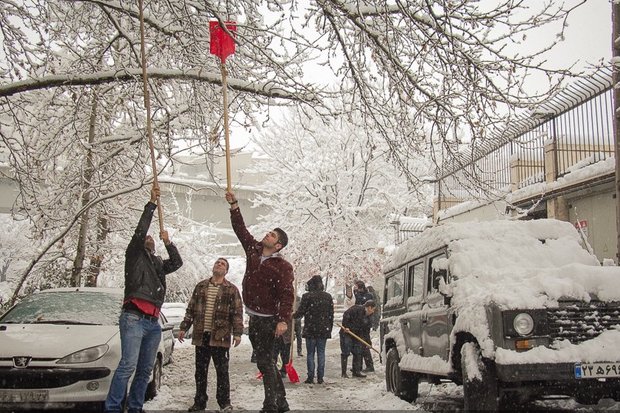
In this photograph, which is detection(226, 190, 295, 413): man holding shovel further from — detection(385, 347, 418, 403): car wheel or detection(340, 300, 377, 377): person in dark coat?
detection(340, 300, 377, 377): person in dark coat

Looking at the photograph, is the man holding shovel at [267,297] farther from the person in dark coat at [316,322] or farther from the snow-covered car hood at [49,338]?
the person in dark coat at [316,322]

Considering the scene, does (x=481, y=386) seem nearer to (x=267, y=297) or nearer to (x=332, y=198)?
(x=267, y=297)

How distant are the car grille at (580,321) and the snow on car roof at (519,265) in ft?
0.33

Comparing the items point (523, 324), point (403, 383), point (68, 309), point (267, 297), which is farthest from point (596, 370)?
point (68, 309)

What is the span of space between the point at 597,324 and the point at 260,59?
209 inches

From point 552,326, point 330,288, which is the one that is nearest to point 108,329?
point 552,326

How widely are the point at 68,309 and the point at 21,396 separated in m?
1.54

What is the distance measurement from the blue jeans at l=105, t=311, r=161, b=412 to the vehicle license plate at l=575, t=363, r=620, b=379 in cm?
403

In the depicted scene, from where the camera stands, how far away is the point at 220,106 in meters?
8.45

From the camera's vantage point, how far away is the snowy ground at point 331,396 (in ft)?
23.0

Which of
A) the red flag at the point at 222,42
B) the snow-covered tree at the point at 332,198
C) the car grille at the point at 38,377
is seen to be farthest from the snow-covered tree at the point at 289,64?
the snow-covered tree at the point at 332,198

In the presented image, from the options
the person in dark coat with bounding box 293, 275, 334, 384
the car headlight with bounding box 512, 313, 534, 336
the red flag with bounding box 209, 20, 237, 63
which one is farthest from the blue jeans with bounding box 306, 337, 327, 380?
the red flag with bounding box 209, 20, 237, 63

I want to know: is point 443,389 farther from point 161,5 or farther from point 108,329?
point 161,5

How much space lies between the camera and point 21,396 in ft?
18.3
